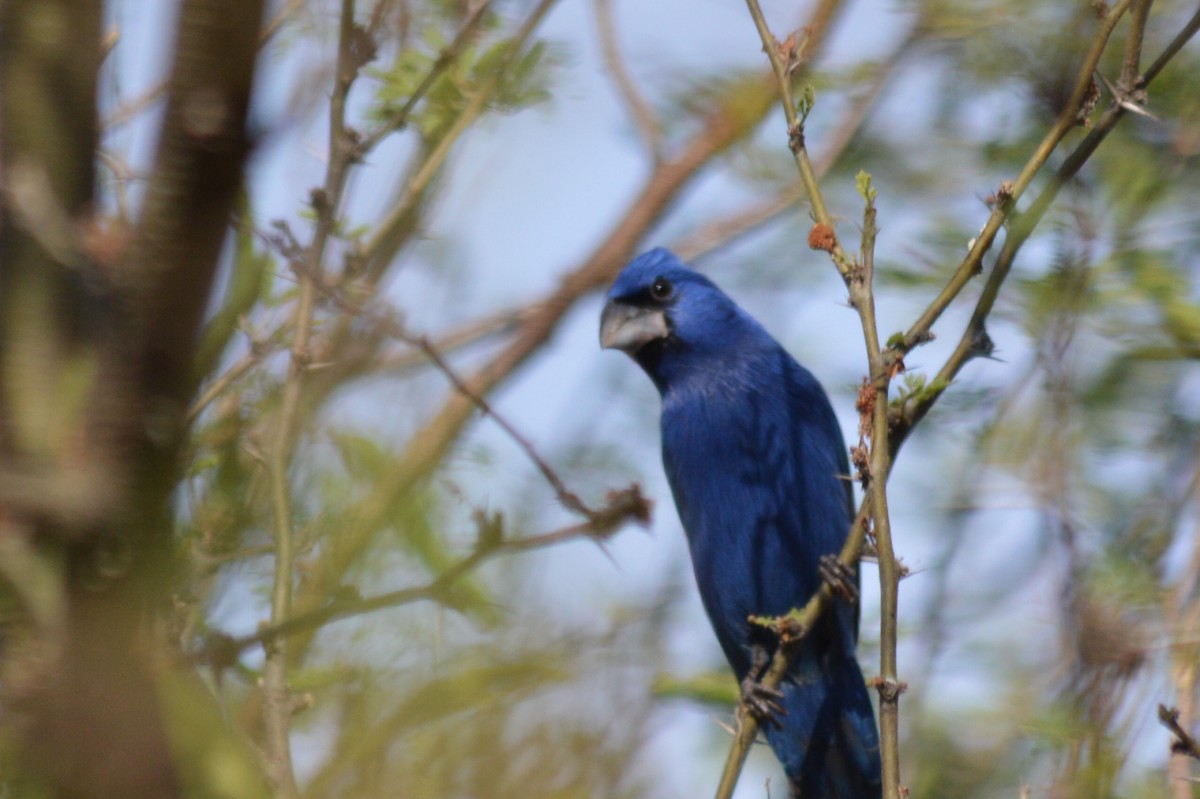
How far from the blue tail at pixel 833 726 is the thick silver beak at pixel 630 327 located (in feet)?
4.21

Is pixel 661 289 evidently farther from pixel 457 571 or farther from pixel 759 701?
Answer: pixel 457 571

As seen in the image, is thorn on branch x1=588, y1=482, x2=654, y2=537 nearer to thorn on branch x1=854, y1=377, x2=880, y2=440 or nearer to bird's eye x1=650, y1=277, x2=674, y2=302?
thorn on branch x1=854, y1=377, x2=880, y2=440

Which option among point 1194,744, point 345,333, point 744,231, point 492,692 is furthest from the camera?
point 744,231

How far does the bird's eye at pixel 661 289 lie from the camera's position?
5.19m

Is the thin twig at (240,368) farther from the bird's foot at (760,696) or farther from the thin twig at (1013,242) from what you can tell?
the bird's foot at (760,696)

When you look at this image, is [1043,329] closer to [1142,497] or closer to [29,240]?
[1142,497]

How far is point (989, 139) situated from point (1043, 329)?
119cm

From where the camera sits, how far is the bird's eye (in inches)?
204

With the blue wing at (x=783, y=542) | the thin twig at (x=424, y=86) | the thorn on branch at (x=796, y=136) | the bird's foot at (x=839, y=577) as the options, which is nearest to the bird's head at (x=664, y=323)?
the blue wing at (x=783, y=542)

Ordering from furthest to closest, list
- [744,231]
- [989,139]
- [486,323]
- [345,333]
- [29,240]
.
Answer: [744,231] → [486,323] → [989,139] → [345,333] → [29,240]

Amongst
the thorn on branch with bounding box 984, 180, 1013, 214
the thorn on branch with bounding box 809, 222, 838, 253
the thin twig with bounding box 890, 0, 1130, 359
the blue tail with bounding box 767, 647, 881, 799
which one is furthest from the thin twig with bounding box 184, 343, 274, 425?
the blue tail with bounding box 767, 647, 881, 799

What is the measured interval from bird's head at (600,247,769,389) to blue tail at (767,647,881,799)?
3.80 ft

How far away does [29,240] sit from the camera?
1.64 meters

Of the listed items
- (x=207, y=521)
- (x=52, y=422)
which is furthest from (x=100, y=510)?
(x=207, y=521)
